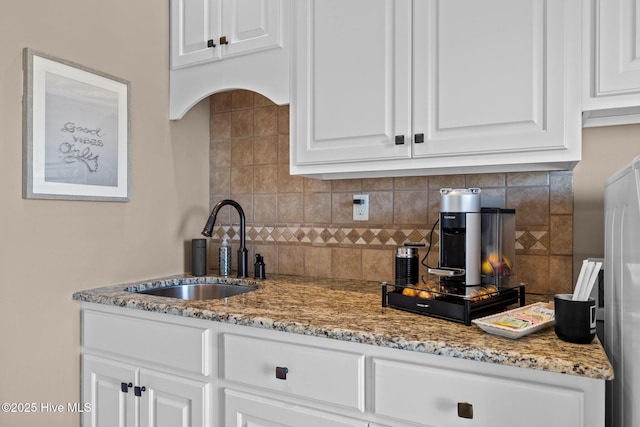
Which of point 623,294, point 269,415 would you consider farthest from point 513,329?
point 269,415

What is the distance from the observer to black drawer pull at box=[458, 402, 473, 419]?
3.52 feet

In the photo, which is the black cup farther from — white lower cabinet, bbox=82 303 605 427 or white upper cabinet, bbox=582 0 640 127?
white upper cabinet, bbox=582 0 640 127

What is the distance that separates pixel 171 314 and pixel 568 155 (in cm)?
138

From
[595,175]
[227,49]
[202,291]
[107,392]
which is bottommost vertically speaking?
[107,392]

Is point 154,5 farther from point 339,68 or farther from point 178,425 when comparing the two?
point 178,425

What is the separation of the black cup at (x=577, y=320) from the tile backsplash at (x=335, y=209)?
22.9 inches

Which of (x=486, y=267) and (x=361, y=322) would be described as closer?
(x=361, y=322)

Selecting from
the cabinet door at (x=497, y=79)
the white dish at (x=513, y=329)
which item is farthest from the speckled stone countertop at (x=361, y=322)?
the cabinet door at (x=497, y=79)

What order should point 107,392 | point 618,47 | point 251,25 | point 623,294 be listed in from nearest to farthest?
point 623,294 → point 618,47 → point 107,392 → point 251,25

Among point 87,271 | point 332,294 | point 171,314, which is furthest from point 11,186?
point 332,294

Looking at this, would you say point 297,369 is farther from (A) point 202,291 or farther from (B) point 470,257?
(A) point 202,291

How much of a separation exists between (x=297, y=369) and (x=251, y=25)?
4.64 ft

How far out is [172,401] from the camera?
156 centimetres

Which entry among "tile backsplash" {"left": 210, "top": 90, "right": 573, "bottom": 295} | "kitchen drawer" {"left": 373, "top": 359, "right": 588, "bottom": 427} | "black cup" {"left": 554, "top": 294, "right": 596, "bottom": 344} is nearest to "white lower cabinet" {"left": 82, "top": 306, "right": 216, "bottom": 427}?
"kitchen drawer" {"left": 373, "top": 359, "right": 588, "bottom": 427}
